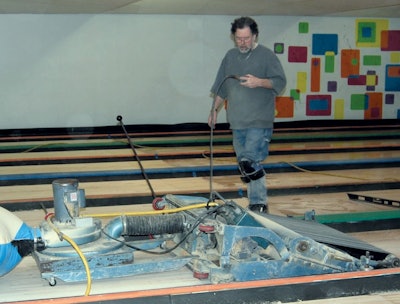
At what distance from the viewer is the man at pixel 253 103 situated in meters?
3.95

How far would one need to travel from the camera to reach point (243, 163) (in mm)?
3982

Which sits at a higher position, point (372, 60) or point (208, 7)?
point (208, 7)

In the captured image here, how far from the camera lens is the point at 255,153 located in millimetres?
4023

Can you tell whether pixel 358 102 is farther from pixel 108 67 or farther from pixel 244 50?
pixel 244 50

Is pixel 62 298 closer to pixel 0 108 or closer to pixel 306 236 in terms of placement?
pixel 306 236

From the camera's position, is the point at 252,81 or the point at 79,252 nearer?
the point at 79,252

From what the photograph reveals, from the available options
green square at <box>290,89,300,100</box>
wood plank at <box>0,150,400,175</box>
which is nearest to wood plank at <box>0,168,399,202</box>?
wood plank at <box>0,150,400,175</box>

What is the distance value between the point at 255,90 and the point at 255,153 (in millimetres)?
409

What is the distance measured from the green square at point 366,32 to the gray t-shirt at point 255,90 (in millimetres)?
6394

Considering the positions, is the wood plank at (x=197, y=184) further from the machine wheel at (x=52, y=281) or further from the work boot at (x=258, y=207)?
the machine wheel at (x=52, y=281)

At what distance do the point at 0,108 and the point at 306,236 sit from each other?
678cm

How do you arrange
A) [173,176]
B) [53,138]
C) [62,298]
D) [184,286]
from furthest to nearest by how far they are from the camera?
1. [53,138]
2. [173,176]
3. [184,286]
4. [62,298]

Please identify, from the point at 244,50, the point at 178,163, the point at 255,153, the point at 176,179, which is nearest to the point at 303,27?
the point at 178,163

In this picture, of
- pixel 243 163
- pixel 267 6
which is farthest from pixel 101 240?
pixel 267 6
